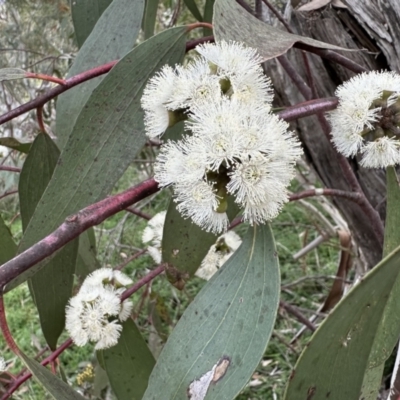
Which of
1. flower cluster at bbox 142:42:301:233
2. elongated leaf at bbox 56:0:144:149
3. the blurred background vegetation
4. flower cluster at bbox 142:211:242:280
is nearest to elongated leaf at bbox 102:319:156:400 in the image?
flower cluster at bbox 142:211:242:280

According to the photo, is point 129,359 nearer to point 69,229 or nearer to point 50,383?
point 50,383

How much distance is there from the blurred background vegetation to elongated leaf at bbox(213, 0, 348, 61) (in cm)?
126

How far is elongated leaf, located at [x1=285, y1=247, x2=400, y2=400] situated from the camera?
48 centimetres

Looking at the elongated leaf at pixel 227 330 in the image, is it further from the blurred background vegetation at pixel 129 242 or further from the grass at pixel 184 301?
the blurred background vegetation at pixel 129 242

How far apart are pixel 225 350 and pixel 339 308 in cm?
13

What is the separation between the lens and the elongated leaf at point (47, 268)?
2.75 ft

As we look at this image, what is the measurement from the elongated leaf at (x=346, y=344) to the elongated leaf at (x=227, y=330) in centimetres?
5

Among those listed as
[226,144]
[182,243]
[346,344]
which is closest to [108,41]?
[182,243]

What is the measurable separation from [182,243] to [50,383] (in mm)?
318

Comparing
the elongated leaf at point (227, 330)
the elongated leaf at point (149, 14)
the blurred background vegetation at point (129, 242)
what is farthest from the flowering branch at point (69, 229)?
the blurred background vegetation at point (129, 242)

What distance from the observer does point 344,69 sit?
1.04m

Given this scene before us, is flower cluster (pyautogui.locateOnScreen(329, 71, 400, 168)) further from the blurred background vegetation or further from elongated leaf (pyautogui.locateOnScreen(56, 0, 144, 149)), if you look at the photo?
the blurred background vegetation

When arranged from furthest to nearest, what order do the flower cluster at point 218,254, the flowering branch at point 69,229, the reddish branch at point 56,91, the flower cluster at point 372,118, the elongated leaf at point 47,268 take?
1. the flower cluster at point 218,254
2. the elongated leaf at point 47,268
3. the reddish branch at point 56,91
4. the flower cluster at point 372,118
5. the flowering branch at point 69,229

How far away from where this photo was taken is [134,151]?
690 mm
